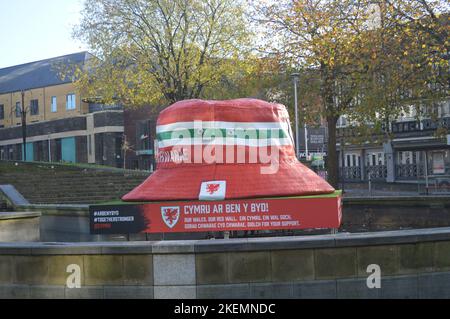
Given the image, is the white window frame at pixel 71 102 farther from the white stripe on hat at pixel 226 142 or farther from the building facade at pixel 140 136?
the white stripe on hat at pixel 226 142

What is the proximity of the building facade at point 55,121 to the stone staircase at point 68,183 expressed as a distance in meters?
27.4

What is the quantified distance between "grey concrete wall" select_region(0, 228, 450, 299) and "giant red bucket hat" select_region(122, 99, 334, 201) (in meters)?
7.41

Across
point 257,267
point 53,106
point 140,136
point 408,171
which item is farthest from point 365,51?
point 53,106

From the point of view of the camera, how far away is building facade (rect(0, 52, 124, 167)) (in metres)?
71.1

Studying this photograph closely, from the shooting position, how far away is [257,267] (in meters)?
8.30

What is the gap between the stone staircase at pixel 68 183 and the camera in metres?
31.6

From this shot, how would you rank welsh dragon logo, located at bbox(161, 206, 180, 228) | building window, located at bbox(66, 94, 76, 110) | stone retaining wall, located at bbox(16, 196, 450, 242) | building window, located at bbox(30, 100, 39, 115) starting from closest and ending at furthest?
welsh dragon logo, located at bbox(161, 206, 180, 228) < stone retaining wall, located at bbox(16, 196, 450, 242) < building window, located at bbox(66, 94, 76, 110) < building window, located at bbox(30, 100, 39, 115)

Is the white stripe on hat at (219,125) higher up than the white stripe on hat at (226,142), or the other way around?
the white stripe on hat at (219,125)

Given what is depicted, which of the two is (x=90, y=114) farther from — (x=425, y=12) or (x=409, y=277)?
(x=409, y=277)

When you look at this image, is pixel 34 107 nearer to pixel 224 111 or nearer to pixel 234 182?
pixel 224 111

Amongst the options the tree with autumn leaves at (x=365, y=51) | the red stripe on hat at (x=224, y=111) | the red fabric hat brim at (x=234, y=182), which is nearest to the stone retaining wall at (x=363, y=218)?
the red fabric hat brim at (x=234, y=182)

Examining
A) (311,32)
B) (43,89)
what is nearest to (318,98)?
(311,32)

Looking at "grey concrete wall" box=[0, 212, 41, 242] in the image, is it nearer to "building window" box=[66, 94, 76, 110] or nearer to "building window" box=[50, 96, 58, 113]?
"building window" box=[66, 94, 76, 110]

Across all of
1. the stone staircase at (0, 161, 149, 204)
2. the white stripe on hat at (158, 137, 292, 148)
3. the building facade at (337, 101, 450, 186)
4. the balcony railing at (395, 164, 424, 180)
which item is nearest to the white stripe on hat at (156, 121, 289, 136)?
the white stripe on hat at (158, 137, 292, 148)
